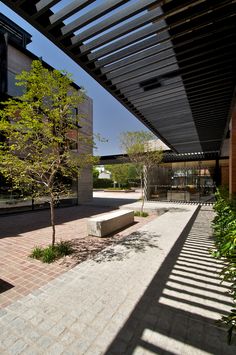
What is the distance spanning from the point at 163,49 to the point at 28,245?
21.4 feet

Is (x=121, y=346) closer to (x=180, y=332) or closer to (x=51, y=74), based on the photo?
(x=180, y=332)

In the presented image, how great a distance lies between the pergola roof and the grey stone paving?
426cm

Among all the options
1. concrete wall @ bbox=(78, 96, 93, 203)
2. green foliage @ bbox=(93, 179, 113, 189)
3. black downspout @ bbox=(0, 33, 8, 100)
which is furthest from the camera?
green foliage @ bbox=(93, 179, 113, 189)

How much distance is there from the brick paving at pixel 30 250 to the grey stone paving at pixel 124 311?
380 mm

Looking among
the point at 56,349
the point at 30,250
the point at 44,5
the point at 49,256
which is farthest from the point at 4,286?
the point at 44,5

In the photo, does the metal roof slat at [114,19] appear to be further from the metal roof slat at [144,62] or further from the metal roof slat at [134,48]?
the metal roof slat at [144,62]

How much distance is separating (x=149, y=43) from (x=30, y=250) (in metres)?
6.08

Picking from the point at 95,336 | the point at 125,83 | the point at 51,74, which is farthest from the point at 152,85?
the point at 95,336

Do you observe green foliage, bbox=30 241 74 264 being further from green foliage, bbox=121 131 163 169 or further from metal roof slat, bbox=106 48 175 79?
green foliage, bbox=121 131 163 169

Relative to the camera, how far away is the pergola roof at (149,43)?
9.42 feet

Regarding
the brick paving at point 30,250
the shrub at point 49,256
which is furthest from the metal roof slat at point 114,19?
the shrub at point 49,256

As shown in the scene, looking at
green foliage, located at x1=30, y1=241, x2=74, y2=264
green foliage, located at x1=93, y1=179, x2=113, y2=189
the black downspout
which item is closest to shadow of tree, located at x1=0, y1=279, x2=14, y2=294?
green foliage, located at x1=30, y1=241, x2=74, y2=264

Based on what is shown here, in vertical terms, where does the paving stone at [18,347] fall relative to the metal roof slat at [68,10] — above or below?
below

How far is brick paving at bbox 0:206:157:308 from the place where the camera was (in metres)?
3.93
